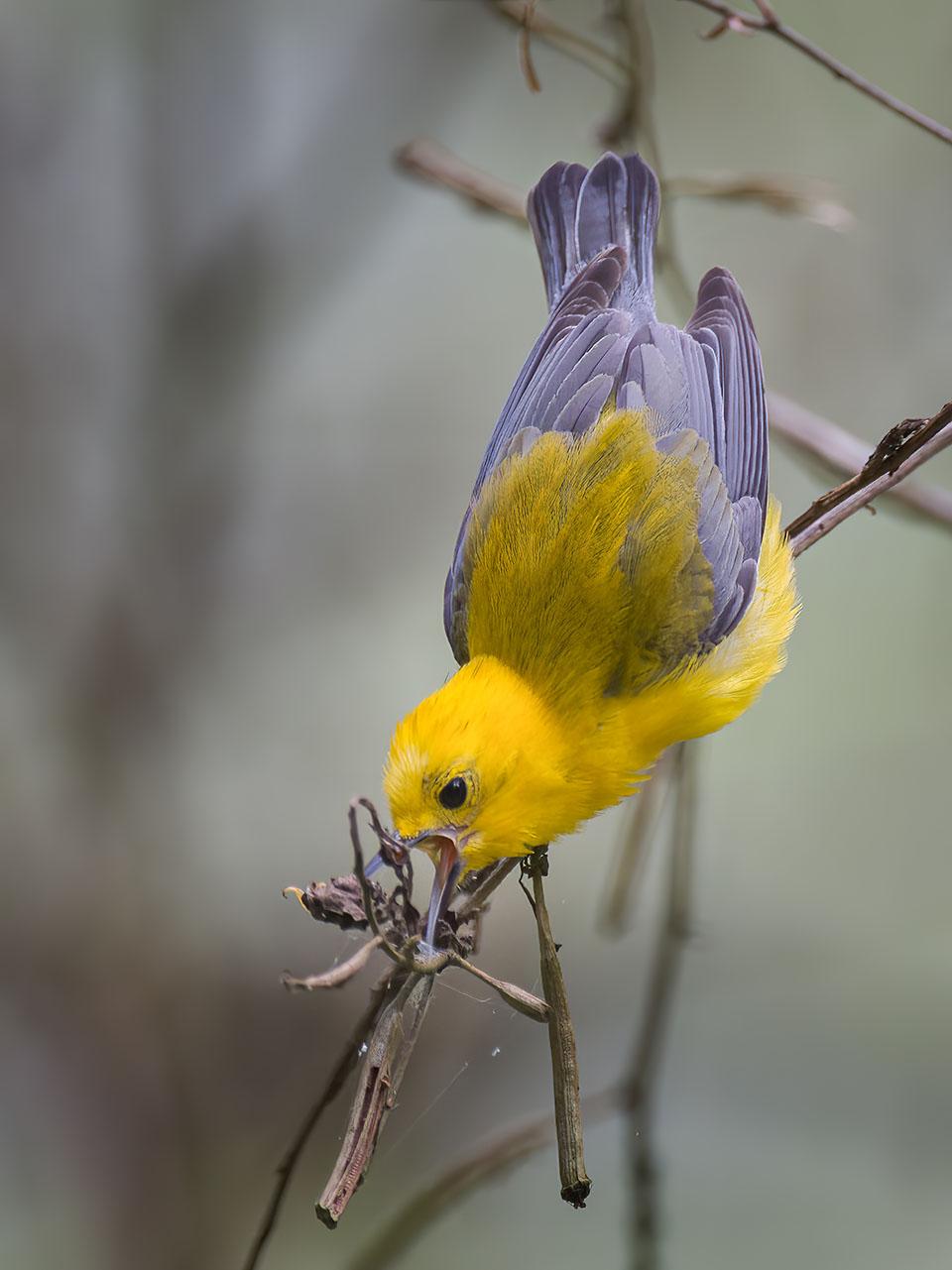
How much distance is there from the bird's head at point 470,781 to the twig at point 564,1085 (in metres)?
0.45

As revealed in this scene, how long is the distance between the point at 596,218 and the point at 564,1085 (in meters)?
2.82

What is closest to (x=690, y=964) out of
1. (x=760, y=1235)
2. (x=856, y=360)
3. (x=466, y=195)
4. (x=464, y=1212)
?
(x=760, y=1235)

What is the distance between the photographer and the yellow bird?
2.65m

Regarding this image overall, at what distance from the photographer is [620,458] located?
3.08 metres

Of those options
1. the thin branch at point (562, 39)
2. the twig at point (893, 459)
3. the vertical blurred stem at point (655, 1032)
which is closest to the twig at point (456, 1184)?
the vertical blurred stem at point (655, 1032)

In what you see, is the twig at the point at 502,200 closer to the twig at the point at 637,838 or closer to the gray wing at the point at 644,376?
the gray wing at the point at 644,376

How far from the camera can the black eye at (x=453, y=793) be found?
2576 millimetres

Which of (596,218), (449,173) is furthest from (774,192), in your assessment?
(449,173)

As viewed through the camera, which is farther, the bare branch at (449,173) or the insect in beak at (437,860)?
the bare branch at (449,173)

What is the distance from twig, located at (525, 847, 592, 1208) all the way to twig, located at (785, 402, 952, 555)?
1.46m

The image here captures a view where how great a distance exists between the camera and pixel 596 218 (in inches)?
148

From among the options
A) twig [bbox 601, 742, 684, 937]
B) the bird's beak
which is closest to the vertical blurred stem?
twig [bbox 601, 742, 684, 937]

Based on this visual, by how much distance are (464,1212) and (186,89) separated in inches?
158

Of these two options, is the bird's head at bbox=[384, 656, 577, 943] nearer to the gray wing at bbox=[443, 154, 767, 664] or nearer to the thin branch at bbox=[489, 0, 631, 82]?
the gray wing at bbox=[443, 154, 767, 664]
